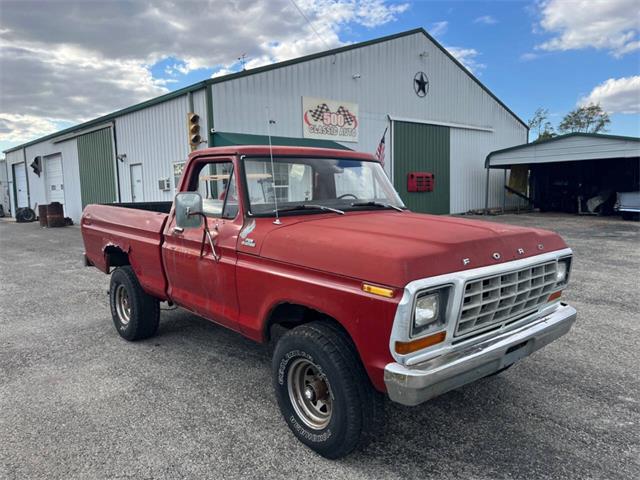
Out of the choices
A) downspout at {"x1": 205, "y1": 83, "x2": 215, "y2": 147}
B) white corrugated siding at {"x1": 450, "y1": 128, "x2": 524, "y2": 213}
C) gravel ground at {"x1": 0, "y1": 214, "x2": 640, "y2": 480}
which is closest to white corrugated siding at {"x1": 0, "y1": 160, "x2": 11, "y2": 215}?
downspout at {"x1": 205, "y1": 83, "x2": 215, "y2": 147}

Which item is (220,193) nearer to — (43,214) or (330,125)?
(330,125)

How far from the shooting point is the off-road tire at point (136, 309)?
4.91m

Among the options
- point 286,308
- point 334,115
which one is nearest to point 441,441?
point 286,308

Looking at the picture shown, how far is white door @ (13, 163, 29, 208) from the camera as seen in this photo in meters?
29.6

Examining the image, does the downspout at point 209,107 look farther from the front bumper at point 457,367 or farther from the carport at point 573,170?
the carport at point 573,170

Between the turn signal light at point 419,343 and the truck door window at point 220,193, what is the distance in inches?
72.0

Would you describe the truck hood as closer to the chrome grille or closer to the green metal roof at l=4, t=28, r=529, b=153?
the chrome grille

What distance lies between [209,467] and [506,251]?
2.30 m

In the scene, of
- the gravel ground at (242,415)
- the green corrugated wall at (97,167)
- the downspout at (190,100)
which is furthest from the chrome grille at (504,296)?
the green corrugated wall at (97,167)

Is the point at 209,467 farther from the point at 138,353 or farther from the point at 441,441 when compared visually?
the point at 138,353

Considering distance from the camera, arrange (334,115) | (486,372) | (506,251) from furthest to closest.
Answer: (334,115) < (506,251) < (486,372)

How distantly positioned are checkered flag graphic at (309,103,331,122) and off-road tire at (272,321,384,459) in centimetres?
1418

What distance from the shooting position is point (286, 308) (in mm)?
3287

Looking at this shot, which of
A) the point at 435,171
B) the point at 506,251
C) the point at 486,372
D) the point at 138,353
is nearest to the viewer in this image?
the point at 486,372
